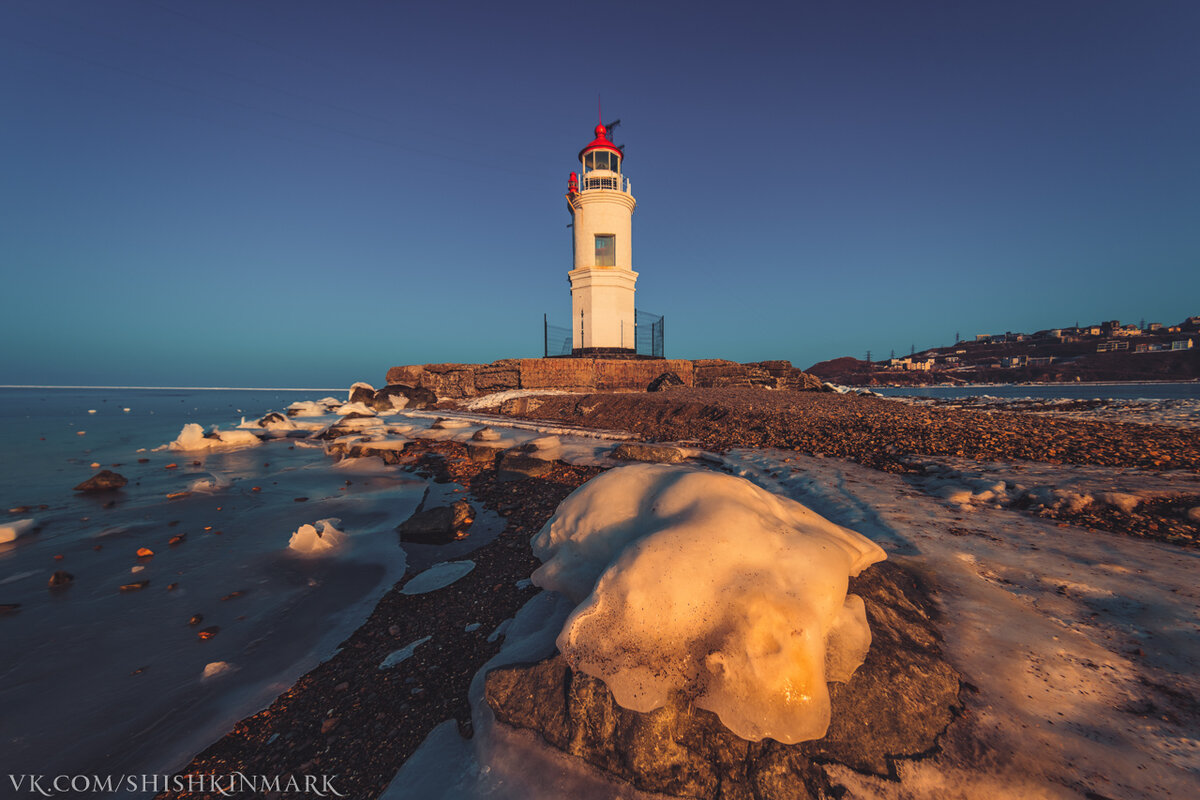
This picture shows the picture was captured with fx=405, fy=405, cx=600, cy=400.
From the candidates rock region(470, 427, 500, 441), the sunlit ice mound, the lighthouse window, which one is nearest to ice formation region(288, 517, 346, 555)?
the sunlit ice mound

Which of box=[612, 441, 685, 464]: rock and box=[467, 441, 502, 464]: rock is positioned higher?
box=[612, 441, 685, 464]: rock

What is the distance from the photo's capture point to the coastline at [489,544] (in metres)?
2.23

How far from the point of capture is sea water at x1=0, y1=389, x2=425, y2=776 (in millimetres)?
2535

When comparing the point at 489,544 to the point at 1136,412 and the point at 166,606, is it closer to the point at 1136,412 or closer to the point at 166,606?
the point at 166,606

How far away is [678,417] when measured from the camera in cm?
1091

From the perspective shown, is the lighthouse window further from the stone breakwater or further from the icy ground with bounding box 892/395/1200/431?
the icy ground with bounding box 892/395/1200/431

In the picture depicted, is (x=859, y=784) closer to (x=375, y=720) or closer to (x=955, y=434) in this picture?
(x=375, y=720)

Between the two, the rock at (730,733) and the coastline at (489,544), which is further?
the coastline at (489,544)

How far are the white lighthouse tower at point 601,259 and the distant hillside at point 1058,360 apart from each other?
91.5 ft

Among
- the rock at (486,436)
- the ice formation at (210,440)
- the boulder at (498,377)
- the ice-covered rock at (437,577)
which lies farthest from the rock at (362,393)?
the ice-covered rock at (437,577)

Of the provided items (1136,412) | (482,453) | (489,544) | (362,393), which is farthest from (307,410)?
(1136,412)

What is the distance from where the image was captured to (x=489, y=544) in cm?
482

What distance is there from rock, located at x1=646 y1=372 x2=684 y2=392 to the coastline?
5.14 meters

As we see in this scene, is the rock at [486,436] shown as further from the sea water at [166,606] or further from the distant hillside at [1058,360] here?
the distant hillside at [1058,360]
